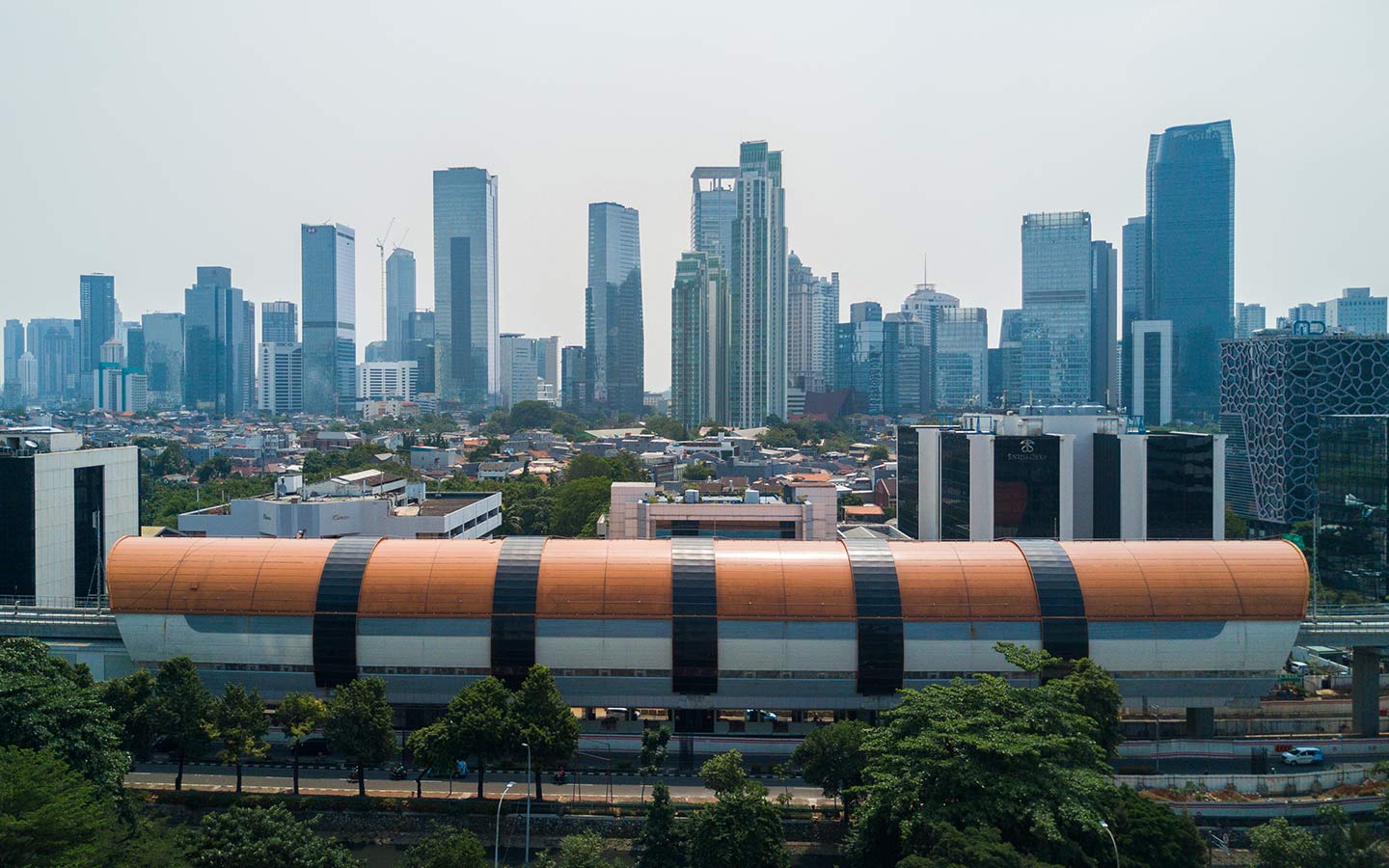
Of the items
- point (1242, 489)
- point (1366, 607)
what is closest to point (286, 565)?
point (1366, 607)

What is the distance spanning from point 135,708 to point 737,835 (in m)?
17.5

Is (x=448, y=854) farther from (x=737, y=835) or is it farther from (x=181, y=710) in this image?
(x=181, y=710)

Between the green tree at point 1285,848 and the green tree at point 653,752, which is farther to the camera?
the green tree at point 653,752

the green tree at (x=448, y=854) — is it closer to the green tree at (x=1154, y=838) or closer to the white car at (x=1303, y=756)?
the green tree at (x=1154, y=838)

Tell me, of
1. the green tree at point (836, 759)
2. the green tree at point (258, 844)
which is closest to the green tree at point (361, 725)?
the green tree at point (258, 844)

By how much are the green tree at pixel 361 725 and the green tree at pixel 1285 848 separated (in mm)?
21711

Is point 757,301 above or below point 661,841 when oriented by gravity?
above

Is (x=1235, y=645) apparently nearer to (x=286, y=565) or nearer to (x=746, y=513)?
(x=746, y=513)

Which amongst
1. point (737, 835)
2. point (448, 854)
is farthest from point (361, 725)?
point (737, 835)

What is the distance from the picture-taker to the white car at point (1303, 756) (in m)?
31.4

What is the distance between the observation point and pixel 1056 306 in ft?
616

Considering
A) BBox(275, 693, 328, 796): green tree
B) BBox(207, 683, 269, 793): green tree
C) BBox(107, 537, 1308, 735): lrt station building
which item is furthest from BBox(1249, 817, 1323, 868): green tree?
BBox(207, 683, 269, 793): green tree

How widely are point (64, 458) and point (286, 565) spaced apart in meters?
15.6

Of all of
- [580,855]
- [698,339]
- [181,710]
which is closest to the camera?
[580,855]
